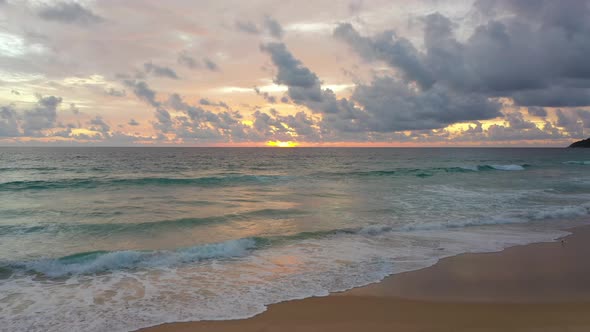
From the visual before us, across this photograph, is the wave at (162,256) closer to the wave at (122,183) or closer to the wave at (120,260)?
the wave at (120,260)

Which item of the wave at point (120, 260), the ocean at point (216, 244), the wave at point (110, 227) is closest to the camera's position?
the ocean at point (216, 244)

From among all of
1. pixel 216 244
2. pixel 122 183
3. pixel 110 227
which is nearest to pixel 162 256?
pixel 216 244

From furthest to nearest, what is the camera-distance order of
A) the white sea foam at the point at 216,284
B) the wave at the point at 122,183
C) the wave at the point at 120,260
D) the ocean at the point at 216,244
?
the wave at the point at 122,183, the wave at the point at 120,260, the ocean at the point at 216,244, the white sea foam at the point at 216,284

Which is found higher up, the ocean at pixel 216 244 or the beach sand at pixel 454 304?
the beach sand at pixel 454 304

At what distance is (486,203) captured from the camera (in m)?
20.9

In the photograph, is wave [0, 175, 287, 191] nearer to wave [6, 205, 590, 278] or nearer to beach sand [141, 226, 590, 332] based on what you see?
wave [6, 205, 590, 278]

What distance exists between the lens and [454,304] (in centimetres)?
720

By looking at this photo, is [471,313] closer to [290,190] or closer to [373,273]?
[373,273]

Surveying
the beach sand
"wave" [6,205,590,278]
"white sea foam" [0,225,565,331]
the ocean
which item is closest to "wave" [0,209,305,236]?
the ocean

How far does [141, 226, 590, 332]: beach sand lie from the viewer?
6.35 meters

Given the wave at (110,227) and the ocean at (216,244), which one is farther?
the wave at (110,227)

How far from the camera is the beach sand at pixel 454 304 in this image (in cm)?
635

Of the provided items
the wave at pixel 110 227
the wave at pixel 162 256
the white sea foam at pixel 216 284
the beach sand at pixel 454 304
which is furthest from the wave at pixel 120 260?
the beach sand at pixel 454 304

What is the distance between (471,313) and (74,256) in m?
10.3
